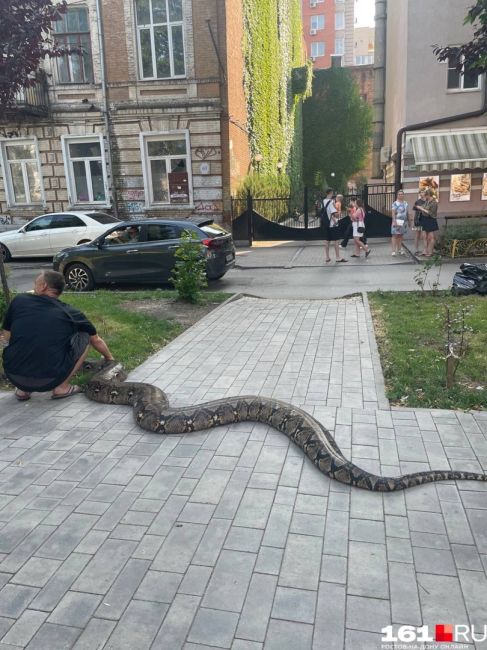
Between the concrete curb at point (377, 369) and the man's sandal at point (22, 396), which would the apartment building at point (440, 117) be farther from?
the man's sandal at point (22, 396)

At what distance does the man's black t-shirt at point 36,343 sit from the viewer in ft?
19.3

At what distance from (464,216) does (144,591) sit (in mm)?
21320

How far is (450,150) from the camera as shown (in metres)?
21.1

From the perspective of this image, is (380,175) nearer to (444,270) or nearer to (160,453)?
(444,270)

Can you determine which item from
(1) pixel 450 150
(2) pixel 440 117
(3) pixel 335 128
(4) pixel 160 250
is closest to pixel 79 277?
(4) pixel 160 250

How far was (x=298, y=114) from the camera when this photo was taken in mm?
41500

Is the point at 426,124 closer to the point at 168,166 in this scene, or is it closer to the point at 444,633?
the point at 168,166

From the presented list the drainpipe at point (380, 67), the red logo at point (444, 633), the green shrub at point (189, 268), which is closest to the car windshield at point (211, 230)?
the green shrub at point (189, 268)

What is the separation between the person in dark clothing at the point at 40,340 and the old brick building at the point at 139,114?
661 inches

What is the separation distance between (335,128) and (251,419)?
44.4 metres

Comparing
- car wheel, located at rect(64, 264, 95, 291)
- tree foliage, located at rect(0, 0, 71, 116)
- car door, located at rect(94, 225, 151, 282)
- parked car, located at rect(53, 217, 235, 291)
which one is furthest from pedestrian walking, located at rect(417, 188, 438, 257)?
tree foliage, located at rect(0, 0, 71, 116)

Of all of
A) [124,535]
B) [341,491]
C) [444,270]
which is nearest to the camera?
[124,535]

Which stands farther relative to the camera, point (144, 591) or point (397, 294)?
point (397, 294)

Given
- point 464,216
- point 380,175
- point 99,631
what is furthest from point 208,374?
point 380,175
